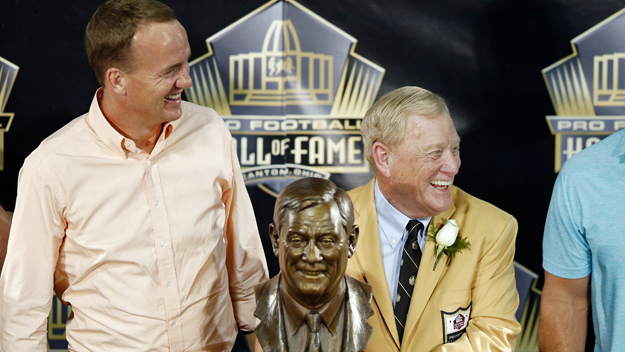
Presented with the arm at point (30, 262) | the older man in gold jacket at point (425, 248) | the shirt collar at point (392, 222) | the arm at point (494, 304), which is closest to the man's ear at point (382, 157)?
the older man in gold jacket at point (425, 248)

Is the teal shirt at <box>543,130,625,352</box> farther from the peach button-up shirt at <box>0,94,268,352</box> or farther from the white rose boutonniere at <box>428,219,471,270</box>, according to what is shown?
the peach button-up shirt at <box>0,94,268,352</box>

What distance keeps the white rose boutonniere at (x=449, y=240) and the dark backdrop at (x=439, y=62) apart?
1.08m

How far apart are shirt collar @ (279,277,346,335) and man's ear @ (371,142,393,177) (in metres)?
0.62

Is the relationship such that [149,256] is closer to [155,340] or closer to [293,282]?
[155,340]

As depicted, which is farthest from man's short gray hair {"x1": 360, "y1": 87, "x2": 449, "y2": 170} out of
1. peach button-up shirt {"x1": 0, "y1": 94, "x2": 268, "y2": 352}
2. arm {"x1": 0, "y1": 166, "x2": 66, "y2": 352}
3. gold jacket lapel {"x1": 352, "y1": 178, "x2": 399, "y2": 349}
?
arm {"x1": 0, "y1": 166, "x2": 66, "y2": 352}

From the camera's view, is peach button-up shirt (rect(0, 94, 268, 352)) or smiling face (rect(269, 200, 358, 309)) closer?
smiling face (rect(269, 200, 358, 309))

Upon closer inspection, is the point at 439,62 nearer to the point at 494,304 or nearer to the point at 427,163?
the point at 427,163

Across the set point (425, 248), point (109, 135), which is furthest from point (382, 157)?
point (109, 135)

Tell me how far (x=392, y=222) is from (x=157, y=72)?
0.96m

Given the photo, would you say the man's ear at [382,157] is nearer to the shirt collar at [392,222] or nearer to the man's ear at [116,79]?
the shirt collar at [392,222]

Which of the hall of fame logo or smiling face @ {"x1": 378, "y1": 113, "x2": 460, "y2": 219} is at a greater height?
the hall of fame logo

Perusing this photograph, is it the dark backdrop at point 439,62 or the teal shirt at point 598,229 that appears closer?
the teal shirt at point 598,229

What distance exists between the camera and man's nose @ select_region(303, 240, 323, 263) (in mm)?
1507

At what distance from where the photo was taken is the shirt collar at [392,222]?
82.0 inches
